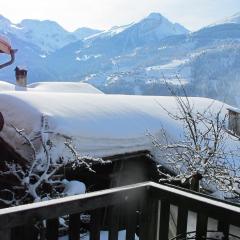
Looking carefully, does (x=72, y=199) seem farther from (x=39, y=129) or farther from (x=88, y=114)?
(x=88, y=114)

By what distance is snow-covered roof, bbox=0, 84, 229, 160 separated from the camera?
33.5 feet

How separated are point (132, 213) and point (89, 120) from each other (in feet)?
27.9

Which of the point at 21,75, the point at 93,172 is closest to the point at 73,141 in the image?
the point at 93,172

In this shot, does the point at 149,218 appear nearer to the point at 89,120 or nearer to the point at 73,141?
the point at 73,141

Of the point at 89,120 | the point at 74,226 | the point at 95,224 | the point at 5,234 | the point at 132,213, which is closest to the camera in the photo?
the point at 5,234

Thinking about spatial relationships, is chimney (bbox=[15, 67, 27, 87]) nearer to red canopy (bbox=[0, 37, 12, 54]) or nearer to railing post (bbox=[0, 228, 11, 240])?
red canopy (bbox=[0, 37, 12, 54])

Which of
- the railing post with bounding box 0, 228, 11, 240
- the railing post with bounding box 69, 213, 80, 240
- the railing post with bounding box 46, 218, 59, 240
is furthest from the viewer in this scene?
the railing post with bounding box 69, 213, 80, 240

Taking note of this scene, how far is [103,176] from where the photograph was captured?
38.7 feet

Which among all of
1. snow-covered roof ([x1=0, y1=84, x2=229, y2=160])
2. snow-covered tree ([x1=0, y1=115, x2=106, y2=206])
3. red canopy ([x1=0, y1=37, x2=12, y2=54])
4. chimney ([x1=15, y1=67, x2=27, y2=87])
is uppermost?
red canopy ([x1=0, y1=37, x2=12, y2=54])

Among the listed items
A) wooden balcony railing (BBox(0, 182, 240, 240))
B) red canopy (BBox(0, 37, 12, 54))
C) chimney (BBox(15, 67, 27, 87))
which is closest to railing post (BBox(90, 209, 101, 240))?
wooden balcony railing (BBox(0, 182, 240, 240))

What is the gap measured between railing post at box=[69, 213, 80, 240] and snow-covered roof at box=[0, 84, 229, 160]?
22.8 feet

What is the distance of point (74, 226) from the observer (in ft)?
8.50

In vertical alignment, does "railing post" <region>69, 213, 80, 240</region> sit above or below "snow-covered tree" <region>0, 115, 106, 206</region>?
above

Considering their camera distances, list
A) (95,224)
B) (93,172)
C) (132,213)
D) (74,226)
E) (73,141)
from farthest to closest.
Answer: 1. (93,172)
2. (73,141)
3. (132,213)
4. (95,224)
5. (74,226)
